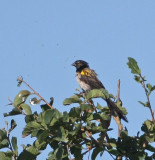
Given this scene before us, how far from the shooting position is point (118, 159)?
3.75m

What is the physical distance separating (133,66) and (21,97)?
1.21 meters

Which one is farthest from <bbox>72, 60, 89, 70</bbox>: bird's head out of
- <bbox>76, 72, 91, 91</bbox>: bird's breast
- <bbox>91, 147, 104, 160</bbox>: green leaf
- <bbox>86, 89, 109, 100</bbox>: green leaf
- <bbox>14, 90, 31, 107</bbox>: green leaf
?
<bbox>91, 147, 104, 160</bbox>: green leaf

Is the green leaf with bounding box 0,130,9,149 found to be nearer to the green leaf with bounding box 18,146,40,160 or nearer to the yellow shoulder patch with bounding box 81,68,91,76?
the green leaf with bounding box 18,146,40,160

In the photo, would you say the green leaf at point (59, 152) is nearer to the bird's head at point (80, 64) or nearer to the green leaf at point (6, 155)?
the green leaf at point (6, 155)

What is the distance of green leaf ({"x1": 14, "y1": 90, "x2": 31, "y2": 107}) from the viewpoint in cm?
412

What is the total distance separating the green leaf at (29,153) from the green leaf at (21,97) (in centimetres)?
53

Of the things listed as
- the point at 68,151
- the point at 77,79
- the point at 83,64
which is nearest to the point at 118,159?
the point at 68,151

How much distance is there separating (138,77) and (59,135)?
94 centimetres

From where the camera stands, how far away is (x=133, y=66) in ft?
12.7

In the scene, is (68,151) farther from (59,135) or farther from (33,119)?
(33,119)

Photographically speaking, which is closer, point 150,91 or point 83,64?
point 150,91

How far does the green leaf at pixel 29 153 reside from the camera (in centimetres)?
371

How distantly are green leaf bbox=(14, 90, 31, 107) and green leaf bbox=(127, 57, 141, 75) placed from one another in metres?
1.13

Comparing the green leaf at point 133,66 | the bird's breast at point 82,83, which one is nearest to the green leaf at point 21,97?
the green leaf at point 133,66
